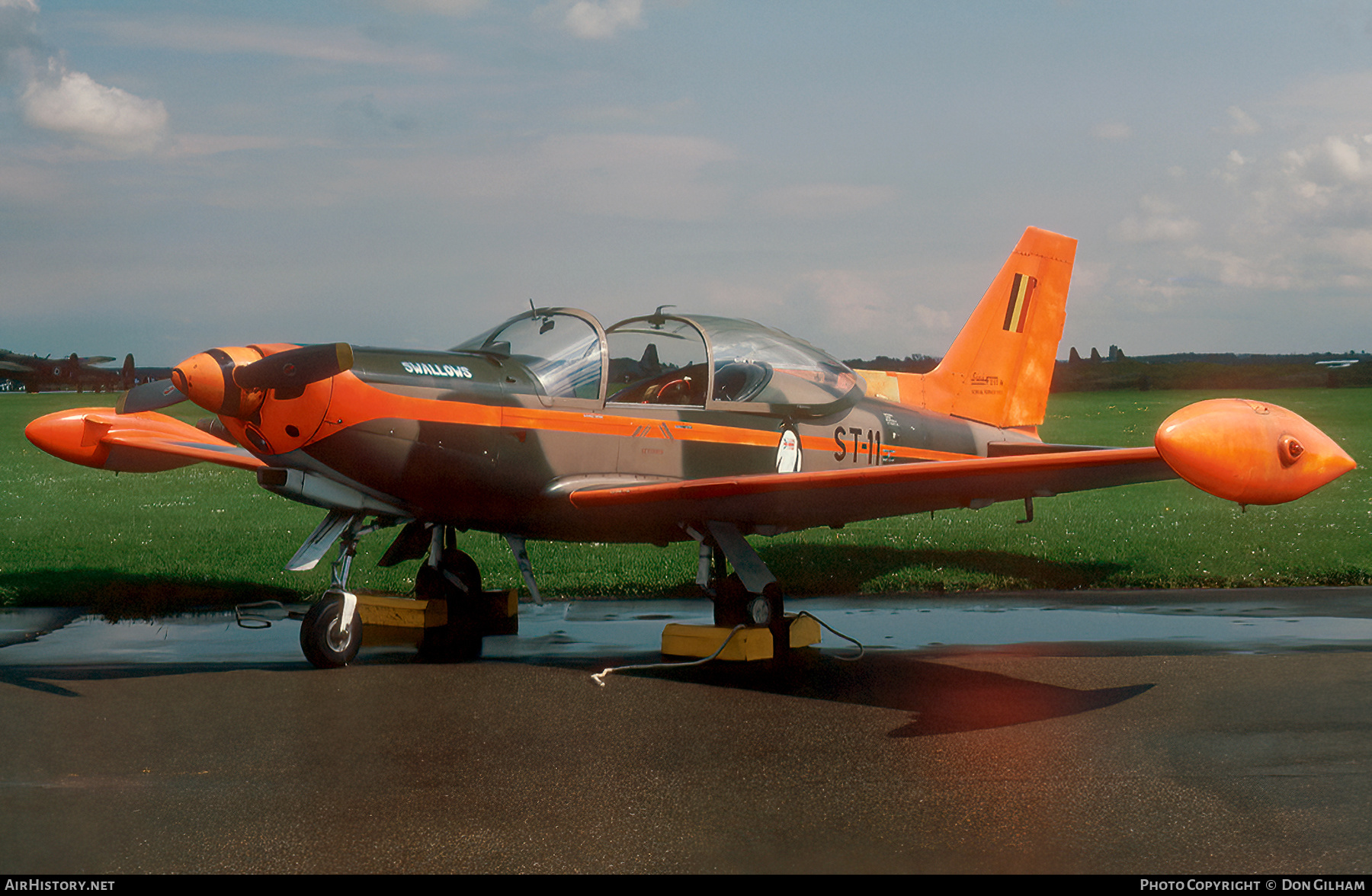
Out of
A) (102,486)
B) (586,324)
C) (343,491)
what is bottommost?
(102,486)

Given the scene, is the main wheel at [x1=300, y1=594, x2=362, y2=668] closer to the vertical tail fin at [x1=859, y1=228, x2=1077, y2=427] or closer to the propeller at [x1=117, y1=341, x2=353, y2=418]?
the propeller at [x1=117, y1=341, x2=353, y2=418]

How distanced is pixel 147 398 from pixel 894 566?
25.7 feet

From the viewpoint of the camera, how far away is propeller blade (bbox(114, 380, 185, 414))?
8.48 meters

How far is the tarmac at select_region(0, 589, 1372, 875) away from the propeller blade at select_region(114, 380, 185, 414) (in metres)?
1.82

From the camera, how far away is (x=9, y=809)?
495 cm

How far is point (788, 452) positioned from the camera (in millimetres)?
9359

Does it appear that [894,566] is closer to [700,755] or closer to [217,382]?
[700,755]

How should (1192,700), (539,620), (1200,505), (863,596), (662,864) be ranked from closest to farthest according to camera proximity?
1. (662,864)
2. (1192,700)
3. (539,620)
4. (863,596)
5. (1200,505)

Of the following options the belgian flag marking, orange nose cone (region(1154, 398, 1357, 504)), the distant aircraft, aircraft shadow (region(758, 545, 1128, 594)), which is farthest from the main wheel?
the distant aircraft

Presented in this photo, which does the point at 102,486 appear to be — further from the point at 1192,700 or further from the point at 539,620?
the point at 1192,700

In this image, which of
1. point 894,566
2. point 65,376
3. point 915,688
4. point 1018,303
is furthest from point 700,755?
point 65,376

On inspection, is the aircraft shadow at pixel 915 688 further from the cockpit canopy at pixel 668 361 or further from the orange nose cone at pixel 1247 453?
the cockpit canopy at pixel 668 361

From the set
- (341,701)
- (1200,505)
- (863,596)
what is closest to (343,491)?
(341,701)

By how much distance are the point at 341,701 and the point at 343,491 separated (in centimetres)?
169
